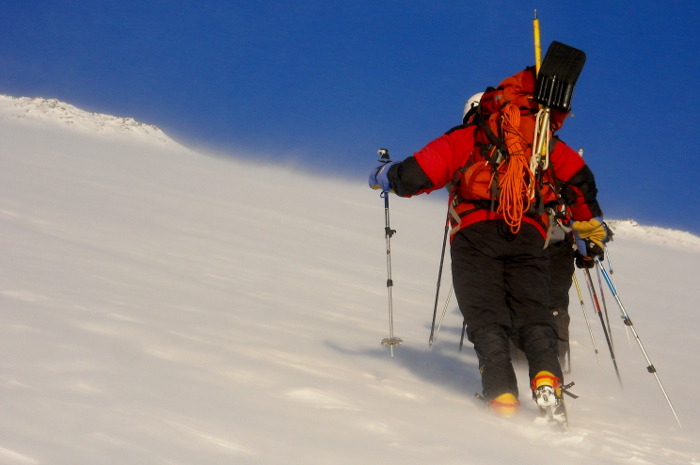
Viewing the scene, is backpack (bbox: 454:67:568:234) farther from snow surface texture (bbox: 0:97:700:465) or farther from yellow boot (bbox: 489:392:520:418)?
snow surface texture (bbox: 0:97:700:465)

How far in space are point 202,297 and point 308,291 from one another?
86.5 inches

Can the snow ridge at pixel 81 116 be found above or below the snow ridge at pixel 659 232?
above

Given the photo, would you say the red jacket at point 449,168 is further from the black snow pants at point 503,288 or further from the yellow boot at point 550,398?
the yellow boot at point 550,398

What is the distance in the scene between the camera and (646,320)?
11312 millimetres

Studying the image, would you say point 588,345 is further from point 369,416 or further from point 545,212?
point 369,416

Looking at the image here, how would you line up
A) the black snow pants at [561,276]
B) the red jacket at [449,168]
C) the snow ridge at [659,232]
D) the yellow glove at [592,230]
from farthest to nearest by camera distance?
the snow ridge at [659,232]
the black snow pants at [561,276]
the yellow glove at [592,230]
the red jacket at [449,168]

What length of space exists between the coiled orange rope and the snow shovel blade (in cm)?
19

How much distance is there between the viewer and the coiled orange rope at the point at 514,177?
13.2 feet

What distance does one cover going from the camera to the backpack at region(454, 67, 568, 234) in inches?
159

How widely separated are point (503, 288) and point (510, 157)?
2.57 ft

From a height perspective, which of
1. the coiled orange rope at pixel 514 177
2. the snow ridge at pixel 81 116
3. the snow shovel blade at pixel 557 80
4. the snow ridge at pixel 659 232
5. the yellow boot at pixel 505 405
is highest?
the snow ridge at pixel 81 116

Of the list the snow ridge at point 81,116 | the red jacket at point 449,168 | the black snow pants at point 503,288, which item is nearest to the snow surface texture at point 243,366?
the black snow pants at point 503,288

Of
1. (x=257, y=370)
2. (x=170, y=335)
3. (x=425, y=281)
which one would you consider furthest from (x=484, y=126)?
(x=425, y=281)

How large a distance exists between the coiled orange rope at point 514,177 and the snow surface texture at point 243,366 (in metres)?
1.13
